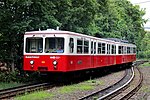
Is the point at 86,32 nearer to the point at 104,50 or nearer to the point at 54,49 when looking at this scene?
the point at 104,50

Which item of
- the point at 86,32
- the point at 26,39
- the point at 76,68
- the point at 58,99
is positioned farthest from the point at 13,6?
the point at 86,32

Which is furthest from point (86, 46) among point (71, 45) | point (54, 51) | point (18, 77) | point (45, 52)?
point (18, 77)

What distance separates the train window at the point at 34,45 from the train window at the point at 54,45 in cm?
38

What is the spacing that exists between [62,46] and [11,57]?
3.58 metres

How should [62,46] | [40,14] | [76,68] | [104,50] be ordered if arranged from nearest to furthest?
1. [62,46]
2. [76,68]
3. [40,14]
4. [104,50]

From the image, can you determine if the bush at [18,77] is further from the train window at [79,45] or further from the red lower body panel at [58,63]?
the train window at [79,45]

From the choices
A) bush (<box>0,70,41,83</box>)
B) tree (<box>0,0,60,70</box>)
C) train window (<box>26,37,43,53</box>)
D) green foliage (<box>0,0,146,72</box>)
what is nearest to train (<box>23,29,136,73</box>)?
train window (<box>26,37,43,53</box>)

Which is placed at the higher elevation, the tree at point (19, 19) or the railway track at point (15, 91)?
the tree at point (19, 19)

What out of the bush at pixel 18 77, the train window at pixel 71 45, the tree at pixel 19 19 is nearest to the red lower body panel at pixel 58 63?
the train window at pixel 71 45

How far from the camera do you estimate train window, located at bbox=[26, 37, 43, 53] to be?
53.2ft

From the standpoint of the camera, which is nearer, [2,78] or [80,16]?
[2,78]

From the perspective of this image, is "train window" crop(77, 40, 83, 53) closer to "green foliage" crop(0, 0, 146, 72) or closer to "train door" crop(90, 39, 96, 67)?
"train door" crop(90, 39, 96, 67)

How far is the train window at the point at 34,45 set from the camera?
1622cm

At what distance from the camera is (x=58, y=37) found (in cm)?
1573
